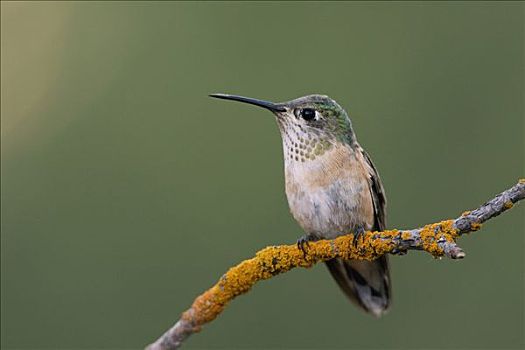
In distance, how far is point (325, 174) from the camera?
4012 mm

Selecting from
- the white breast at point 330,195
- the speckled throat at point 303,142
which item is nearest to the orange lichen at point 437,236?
the white breast at point 330,195

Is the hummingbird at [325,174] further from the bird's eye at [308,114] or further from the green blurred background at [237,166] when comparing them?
the green blurred background at [237,166]

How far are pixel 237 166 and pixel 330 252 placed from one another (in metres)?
3.44

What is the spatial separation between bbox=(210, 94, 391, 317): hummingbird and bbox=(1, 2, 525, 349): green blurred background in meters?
1.83

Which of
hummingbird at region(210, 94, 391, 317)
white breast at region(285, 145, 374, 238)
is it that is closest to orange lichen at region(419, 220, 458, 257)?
hummingbird at region(210, 94, 391, 317)

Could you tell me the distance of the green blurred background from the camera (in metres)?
6.07

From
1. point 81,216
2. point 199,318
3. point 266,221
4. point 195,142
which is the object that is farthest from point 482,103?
point 199,318

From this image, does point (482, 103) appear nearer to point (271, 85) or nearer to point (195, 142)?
point (271, 85)

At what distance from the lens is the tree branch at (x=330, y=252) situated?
8.99ft

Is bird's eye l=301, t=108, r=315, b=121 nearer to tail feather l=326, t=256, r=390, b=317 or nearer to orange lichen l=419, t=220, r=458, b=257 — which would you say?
tail feather l=326, t=256, r=390, b=317

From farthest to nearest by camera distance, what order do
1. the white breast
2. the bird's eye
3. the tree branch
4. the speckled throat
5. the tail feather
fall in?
the tail feather → the bird's eye → the speckled throat → the white breast → the tree branch

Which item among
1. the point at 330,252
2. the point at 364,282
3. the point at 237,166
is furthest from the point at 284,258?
the point at 237,166

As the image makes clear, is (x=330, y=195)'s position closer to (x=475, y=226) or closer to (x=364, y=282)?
(x=364, y=282)

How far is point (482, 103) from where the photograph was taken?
22.0 ft
